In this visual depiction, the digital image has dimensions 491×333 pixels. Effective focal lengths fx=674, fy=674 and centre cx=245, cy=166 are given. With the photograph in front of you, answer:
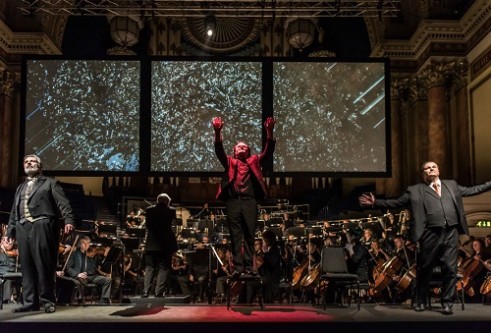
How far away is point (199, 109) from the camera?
1355 cm

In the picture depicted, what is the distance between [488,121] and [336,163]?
5.82 meters

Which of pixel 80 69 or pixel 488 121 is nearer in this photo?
pixel 80 69

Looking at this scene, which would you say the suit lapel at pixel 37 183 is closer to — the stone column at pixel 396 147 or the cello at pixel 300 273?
the cello at pixel 300 273

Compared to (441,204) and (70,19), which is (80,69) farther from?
(70,19)

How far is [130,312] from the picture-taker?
8281 millimetres

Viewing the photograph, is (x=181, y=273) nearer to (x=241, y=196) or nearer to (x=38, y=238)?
(x=241, y=196)

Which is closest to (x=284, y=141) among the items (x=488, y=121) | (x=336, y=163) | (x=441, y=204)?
(x=336, y=163)

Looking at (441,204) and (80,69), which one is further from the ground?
(80,69)

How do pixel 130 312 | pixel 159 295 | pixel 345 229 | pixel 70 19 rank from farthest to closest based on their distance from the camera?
pixel 70 19, pixel 345 229, pixel 159 295, pixel 130 312

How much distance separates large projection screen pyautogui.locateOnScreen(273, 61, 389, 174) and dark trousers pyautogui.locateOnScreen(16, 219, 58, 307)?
6.13 m

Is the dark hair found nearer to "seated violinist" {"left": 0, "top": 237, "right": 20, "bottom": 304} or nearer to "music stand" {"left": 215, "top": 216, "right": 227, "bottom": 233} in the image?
"music stand" {"left": 215, "top": 216, "right": 227, "bottom": 233}

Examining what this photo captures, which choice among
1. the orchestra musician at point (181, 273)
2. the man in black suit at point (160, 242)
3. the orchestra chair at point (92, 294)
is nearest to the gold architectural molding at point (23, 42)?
the orchestra chair at point (92, 294)

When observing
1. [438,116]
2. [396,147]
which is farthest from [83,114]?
[396,147]

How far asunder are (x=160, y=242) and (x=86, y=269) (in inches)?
85.8
